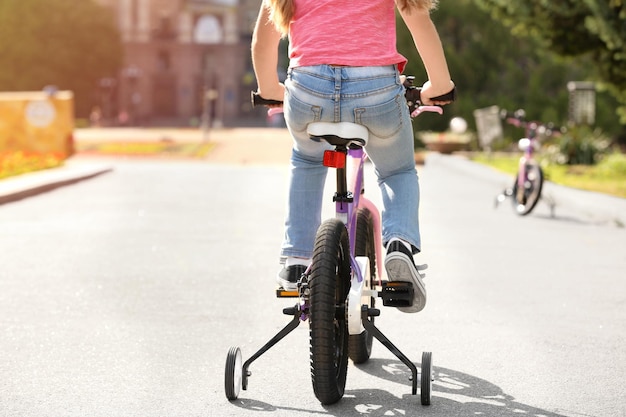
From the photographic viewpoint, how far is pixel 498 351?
6.42 m

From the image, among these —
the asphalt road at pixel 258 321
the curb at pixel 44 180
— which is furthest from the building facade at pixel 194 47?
the asphalt road at pixel 258 321

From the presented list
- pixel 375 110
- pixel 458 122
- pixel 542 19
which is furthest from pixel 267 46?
pixel 458 122

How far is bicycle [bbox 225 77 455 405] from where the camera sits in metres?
4.79

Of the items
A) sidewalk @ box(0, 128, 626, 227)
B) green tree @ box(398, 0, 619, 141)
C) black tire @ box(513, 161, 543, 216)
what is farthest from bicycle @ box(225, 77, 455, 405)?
green tree @ box(398, 0, 619, 141)

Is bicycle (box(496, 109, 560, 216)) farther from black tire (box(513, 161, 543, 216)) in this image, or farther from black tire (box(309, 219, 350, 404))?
black tire (box(309, 219, 350, 404))

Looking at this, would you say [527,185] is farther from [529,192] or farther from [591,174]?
[591,174]

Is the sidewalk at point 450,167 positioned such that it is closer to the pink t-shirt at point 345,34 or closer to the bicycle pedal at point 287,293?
the bicycle pedal at point 287,293

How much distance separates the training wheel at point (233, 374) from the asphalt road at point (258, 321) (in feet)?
0.17

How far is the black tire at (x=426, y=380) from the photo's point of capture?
514 cm

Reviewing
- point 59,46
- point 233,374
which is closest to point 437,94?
point 233,374

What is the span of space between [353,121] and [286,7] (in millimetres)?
521

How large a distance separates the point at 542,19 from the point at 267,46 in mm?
14390

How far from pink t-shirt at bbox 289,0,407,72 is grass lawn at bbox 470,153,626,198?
37.7ft

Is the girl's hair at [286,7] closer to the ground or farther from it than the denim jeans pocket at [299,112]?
farther from it
